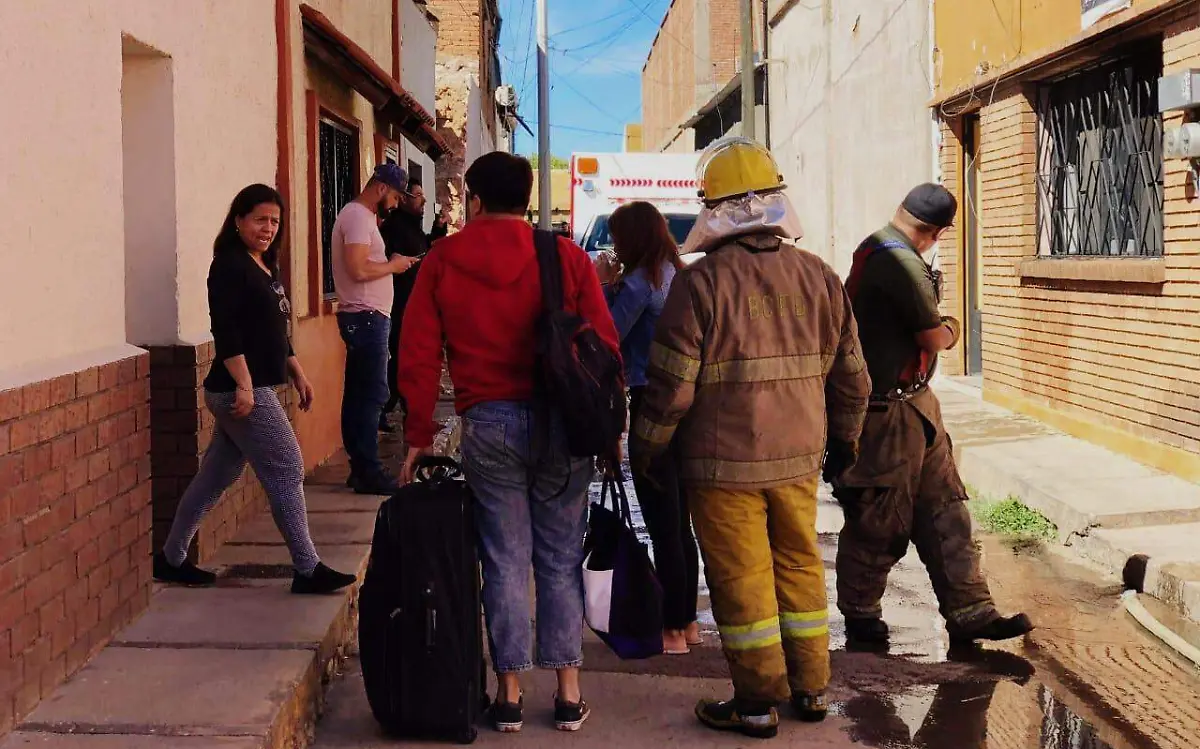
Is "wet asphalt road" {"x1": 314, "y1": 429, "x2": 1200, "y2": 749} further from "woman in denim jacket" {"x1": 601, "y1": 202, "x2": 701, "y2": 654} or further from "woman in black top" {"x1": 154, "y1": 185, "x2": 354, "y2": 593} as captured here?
"woman in black top" {"x1": 154, "y1": 185, "x2": 354, "y2": 593}

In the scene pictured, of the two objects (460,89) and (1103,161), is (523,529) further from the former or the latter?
(460,89)

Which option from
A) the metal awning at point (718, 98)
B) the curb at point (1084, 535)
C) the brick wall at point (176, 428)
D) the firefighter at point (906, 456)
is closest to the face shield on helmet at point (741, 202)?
the firefighter at point (906, 456)

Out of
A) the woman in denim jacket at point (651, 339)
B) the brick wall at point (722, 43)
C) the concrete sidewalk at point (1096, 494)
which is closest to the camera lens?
the woman in denim jacket at point (651, 339)

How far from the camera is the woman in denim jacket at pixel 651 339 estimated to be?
4.94 m

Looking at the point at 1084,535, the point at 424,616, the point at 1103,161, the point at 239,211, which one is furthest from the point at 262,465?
the point at 1103,161

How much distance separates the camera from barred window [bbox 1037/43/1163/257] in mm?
8906

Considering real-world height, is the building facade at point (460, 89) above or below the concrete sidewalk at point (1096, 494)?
above

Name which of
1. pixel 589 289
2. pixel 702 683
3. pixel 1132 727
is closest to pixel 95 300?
pixel 589 289

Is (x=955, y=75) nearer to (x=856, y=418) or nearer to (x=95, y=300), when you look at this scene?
(x=856, y=418)

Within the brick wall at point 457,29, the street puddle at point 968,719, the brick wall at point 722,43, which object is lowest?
the street puddle at point 968,719

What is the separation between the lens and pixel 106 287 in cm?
453

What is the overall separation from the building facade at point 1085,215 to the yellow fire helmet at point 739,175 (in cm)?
455

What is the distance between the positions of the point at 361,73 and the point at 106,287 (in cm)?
555

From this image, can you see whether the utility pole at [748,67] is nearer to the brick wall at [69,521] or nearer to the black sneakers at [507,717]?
the brick wall at [69,521]
